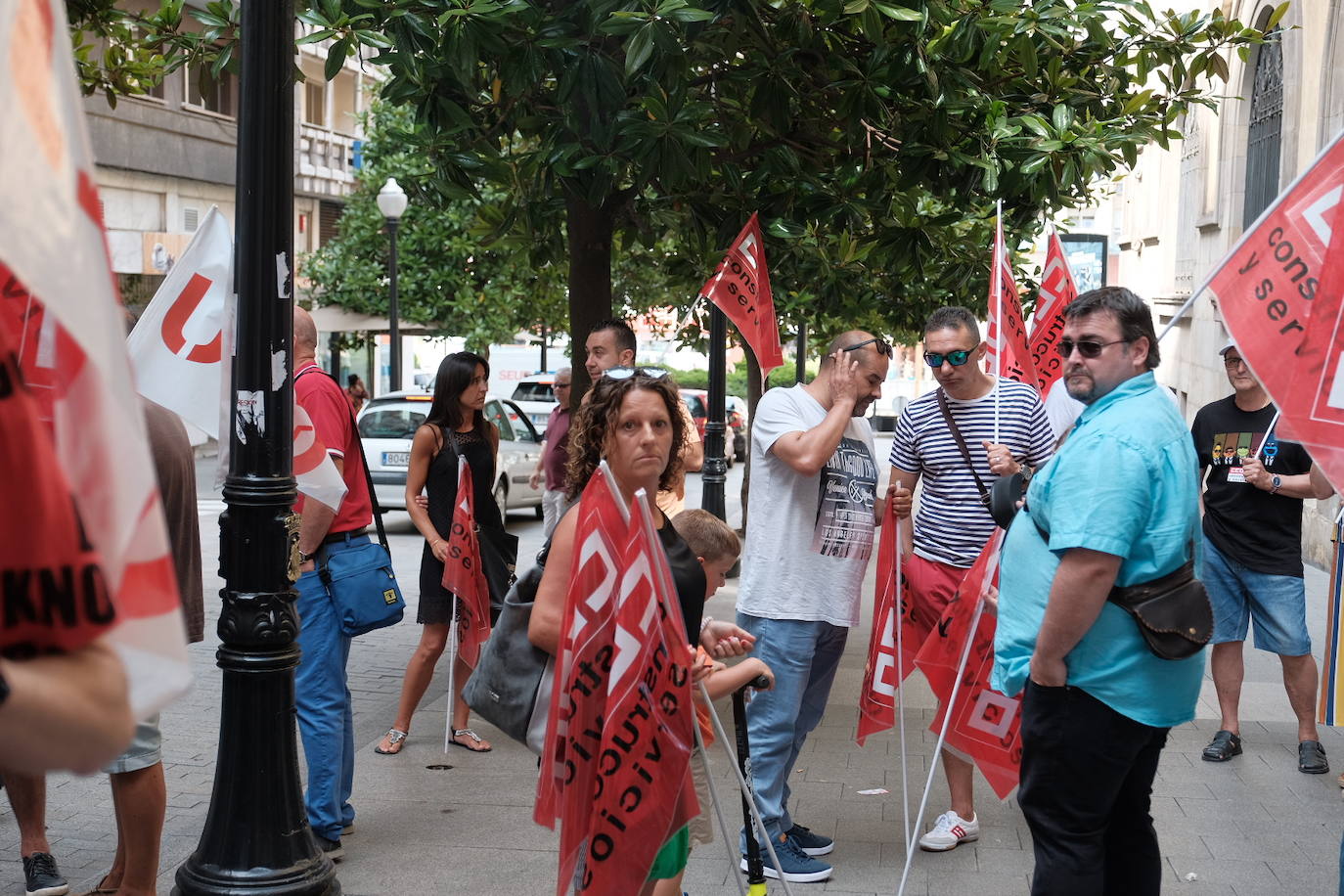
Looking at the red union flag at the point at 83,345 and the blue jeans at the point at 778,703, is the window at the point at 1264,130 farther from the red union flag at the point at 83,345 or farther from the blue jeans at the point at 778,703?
the red union flag at the point at 83,345

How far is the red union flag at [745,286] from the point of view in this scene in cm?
764

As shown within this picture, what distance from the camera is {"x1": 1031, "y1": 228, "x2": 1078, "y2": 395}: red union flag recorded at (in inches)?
328

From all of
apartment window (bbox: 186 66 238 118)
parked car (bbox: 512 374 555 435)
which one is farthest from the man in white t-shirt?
parked car (bbox: 512 374 555 435)

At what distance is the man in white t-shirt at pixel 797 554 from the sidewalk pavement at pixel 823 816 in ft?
1.60

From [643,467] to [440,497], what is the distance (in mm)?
3395

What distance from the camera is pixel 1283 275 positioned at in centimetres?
353

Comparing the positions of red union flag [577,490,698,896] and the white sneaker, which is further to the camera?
the white sneaker

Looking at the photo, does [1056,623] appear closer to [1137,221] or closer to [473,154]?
[473,154]

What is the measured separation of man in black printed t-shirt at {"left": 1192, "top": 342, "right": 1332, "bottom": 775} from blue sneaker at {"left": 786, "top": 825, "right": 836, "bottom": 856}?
2.36 metres

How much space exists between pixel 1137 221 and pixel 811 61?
23001 mm

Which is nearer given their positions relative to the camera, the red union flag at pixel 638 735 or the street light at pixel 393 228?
the red union flag at pixel 638 735

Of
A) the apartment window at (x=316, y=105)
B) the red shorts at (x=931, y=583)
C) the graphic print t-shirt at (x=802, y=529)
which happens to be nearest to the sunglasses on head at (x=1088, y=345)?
the graphic print t-shirt at (x=802, y=529)

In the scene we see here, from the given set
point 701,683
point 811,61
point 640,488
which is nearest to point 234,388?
point 640,488

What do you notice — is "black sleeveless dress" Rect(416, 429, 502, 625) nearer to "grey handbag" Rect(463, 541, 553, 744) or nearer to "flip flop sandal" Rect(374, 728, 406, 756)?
"flip flop sandal" Rect(374, 728, 406, 756)
